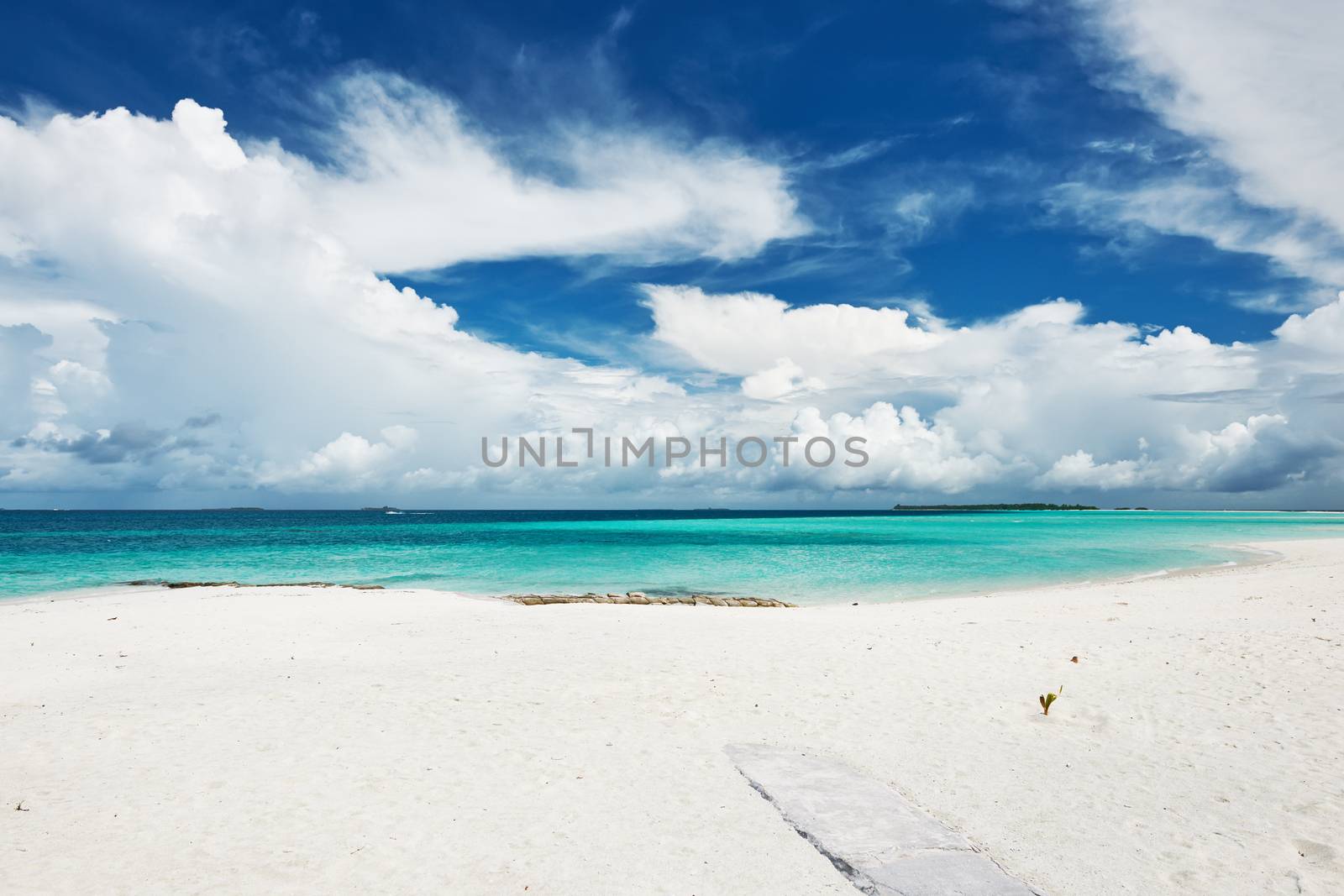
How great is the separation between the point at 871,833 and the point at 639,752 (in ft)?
10.7

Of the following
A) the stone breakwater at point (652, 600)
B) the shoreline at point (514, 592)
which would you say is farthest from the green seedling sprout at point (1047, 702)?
the stone breakwater at point (652, 600)

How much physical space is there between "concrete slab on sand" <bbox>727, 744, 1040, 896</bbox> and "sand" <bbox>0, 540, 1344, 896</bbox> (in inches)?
8.6

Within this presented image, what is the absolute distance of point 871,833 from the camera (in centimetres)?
648

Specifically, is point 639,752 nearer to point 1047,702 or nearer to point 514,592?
point 1047,702

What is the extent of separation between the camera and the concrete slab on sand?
5.64 metres

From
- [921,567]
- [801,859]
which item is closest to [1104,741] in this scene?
[801,859]

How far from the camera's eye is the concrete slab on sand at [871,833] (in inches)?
222

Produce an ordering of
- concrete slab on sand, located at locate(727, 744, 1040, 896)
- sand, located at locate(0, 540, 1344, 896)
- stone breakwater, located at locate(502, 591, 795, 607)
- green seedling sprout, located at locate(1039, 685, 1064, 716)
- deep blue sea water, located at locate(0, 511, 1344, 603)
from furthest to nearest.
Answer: deep blue sea water, located at locate(0, 511, 1344, 603) < stone breakwater, located at locate(502, 591, 795, 607) < green seedling sprout, located at locate(1039, 685, 1064, 716) < sand, located at locate(0, 540, 1344, 896) < concrete slab on sand, located at locate(727, 744, 1040, 896)

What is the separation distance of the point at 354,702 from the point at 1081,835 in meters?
10.0

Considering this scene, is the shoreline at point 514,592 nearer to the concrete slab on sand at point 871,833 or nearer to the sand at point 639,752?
the sand at point 639,752

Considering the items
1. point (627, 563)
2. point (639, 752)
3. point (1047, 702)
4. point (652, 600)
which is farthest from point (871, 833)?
point (627, 563)

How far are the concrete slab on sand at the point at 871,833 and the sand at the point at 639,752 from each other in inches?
8.6

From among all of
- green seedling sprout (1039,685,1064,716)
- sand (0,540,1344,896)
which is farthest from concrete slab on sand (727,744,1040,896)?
green seedling sprout (1039,685,1064,716)

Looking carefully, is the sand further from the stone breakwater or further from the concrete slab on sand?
the stone breakwater
